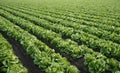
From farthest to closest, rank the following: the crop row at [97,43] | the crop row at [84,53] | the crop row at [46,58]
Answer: the crop row at [97,43] < the crop row at [84,53] < the crop row at [46,58]

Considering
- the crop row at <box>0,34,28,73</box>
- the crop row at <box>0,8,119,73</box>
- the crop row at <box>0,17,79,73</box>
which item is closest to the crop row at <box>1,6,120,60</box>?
the crop row at <box>0,8,119,73</box>

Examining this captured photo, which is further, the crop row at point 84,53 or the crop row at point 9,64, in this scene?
the crop row at point 84,53

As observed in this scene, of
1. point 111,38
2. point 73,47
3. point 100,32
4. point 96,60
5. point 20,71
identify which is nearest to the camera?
point 20,71

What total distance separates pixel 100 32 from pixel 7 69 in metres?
6.73

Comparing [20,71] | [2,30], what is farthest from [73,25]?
[20,71]

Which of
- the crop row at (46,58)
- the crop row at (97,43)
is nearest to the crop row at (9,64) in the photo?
the crop row at (46,58)

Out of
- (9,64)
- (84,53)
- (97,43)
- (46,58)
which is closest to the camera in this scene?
(9,64)

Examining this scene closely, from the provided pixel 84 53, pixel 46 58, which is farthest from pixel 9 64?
pixel 84 53

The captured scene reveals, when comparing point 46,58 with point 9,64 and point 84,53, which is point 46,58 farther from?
point 84,53

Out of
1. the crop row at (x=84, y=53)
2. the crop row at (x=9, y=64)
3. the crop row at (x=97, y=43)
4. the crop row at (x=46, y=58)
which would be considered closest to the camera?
the crop row at (x=9, y=64)

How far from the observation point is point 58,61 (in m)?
7.32

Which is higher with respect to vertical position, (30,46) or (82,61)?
(30,46)

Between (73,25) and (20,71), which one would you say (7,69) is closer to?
(20,71)

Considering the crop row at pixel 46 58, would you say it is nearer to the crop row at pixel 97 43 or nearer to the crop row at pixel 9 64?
the crop row at pixel 9 64
